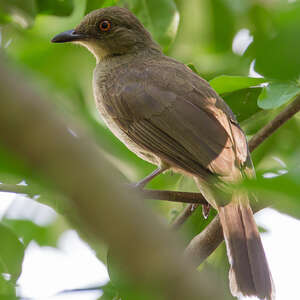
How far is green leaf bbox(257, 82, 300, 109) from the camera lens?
3402 mm

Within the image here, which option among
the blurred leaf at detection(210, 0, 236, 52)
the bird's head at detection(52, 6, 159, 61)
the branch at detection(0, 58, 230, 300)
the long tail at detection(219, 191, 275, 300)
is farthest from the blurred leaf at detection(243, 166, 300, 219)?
the bird's head at detection(52, 6, 159, 61)

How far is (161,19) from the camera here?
4188mm

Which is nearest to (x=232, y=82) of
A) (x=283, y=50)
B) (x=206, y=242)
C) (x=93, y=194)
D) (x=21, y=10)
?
(x=206, y=242)

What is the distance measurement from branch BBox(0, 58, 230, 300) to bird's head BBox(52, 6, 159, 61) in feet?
14.8

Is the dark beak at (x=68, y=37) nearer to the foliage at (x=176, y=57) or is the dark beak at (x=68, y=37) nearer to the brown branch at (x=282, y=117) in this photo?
the foliage at (x=176, y=57)

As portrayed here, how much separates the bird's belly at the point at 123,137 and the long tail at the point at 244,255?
83cm

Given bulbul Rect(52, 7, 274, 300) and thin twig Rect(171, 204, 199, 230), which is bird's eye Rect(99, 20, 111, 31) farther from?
thin twig Rect(171, 204, 199, 230)

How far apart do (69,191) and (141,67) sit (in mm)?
4196

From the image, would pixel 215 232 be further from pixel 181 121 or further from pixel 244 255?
pixel 181 121

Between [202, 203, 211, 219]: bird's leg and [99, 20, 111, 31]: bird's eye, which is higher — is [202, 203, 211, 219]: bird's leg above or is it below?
below

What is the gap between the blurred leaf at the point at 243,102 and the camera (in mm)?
3914

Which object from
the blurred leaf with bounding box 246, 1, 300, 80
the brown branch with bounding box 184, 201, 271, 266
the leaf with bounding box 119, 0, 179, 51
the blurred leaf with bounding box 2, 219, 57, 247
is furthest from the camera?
the leaf with bounding box 119, 0, 179, 51

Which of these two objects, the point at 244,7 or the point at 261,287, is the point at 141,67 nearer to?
the point at 244,7

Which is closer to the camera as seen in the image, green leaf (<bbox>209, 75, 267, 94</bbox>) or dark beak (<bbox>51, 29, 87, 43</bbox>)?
green leaf (<bbox>209, 75, 267, 94</bbox>)
